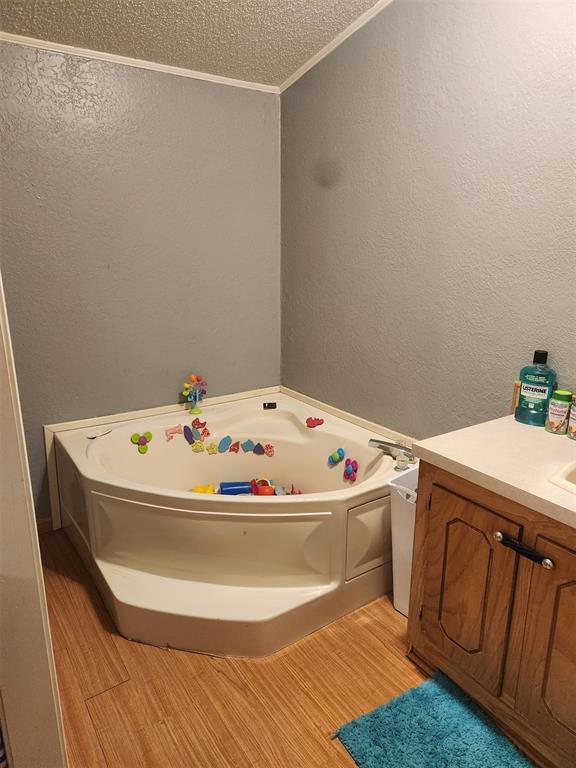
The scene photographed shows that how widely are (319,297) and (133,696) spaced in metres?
1.86

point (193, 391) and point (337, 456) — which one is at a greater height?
point (193, 391)

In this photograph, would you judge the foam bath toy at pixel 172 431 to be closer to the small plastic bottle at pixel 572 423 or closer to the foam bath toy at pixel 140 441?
the foam bath toy at pixel 140 441

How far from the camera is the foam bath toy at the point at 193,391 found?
2.60 meters

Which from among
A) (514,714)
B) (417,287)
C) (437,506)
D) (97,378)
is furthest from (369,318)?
(514,714)

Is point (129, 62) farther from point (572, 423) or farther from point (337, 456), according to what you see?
point (572, 423)

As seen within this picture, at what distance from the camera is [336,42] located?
84.1 inches

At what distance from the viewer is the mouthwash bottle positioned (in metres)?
1.47

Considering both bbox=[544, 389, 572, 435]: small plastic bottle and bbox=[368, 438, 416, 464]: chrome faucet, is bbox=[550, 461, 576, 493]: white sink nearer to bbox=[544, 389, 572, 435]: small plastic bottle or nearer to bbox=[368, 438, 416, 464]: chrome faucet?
bbox=[544, 389, 572, 435]: small plastic bottle

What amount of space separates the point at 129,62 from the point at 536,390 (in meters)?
2.20

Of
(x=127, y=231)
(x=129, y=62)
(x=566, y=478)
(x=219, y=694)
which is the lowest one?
(x=219, y=694)

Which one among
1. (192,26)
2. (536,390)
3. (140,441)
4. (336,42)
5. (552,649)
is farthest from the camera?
(140,441)

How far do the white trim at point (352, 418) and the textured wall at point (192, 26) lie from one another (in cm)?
168

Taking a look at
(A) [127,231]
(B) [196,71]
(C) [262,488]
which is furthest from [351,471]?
(B) [196,71]

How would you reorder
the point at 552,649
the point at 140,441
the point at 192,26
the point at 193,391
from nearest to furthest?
the point at 552,649 < the point at 192,26 < the point at 140,441 < the point at 193,391
